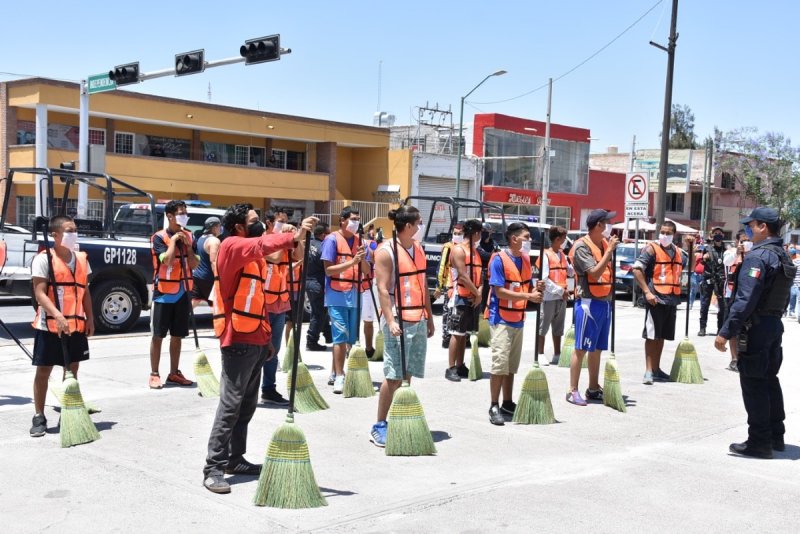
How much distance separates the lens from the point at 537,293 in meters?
8.30

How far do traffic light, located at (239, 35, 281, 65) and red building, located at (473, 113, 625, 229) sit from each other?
86.0ft

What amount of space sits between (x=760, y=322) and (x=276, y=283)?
441cm

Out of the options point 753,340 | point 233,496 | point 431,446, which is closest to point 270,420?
point 431,446

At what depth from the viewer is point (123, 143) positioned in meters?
36.8

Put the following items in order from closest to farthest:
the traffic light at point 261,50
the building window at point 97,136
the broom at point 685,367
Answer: the broom at point 685,367
the traffic light at point 261,50
the building window at point 97,136

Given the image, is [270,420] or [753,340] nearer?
[753,340]

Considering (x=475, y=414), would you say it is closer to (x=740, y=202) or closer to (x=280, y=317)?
(x=280, y=317)

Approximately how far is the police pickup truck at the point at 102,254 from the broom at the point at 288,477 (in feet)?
27.5

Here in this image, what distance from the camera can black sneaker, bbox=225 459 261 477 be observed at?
21.1 feet

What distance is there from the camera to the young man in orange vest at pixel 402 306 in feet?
24.3

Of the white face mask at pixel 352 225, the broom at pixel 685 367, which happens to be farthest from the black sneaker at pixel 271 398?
the broom at pixel 685 367

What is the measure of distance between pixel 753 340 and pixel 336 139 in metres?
36.0

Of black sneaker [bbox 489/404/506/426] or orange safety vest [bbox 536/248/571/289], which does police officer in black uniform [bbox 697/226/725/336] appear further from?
black sneaker [bbox 489/404/506/426]

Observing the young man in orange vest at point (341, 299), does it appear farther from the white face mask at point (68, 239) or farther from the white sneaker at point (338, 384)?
the white face mask at point (68, 239)
